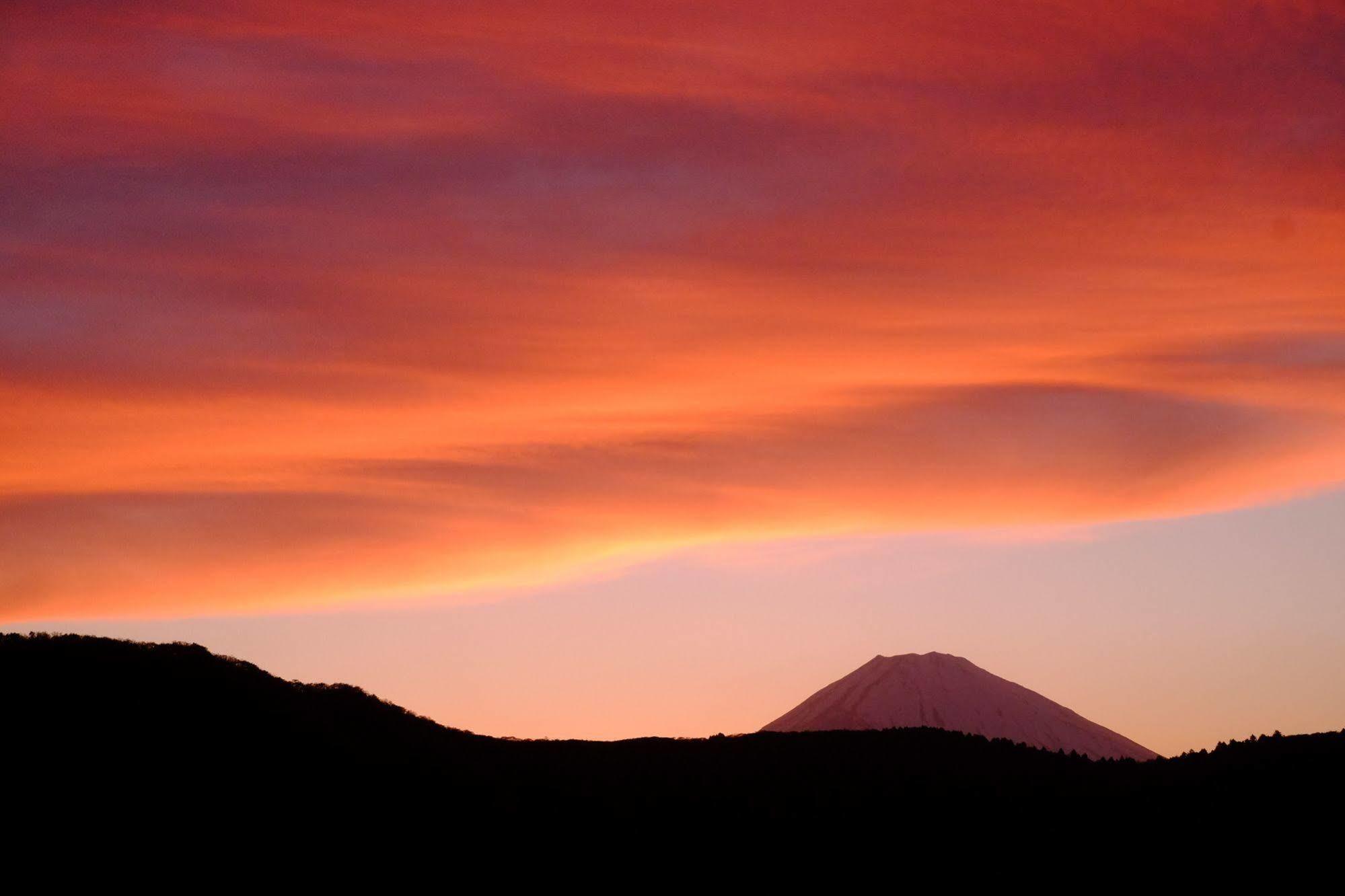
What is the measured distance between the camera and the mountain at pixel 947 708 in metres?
140

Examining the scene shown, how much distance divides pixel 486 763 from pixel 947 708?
97929 mm

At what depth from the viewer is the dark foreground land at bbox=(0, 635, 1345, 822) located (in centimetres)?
4594

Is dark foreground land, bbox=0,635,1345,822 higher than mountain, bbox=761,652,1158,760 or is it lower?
lower

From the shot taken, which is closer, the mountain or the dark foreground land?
the dark foreground land

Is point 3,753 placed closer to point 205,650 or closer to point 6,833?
point 6,833

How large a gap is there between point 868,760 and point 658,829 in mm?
14406

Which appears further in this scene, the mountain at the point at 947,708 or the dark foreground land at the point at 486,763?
the mountain at the point at 947,708

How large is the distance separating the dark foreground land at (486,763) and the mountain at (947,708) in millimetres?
71674

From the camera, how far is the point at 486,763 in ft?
193

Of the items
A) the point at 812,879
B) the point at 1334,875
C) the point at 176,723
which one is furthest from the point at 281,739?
the point at 1334,875

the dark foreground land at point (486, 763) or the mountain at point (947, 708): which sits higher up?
the mountain at point (947, 708)

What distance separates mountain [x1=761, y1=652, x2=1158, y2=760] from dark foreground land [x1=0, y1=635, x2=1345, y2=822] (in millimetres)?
71674

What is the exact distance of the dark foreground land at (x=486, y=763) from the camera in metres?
45.9

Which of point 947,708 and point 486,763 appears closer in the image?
point 486,763
